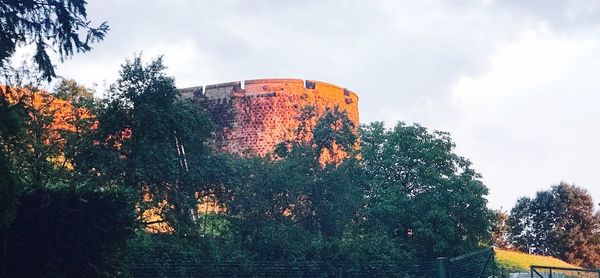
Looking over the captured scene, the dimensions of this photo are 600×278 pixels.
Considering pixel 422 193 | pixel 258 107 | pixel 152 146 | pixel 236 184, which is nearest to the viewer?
pixel 152 146

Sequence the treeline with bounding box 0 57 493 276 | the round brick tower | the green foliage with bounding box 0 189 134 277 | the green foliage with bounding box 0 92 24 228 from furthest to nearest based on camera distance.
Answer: the round brick tower
the treeline with bounding box 0 57 493 276
the green foliage with bounding box 0 189 134 277
the green foliage with bounding box 0 92 24 228

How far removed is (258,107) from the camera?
27969mm

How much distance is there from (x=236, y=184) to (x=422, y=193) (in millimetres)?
6525

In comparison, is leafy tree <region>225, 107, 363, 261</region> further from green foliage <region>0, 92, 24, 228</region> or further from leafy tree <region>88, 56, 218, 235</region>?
green foliage <region>0, 92, 24, 228</region>

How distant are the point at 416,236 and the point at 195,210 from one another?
712cm

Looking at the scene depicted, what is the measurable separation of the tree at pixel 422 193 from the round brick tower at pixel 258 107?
14.1ft

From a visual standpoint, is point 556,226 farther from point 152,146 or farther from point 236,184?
point 152,146

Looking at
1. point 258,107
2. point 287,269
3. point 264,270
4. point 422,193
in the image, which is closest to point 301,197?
point 422,193

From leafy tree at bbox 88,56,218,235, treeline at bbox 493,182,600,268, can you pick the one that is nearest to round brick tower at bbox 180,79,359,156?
leafy tree at bbox 88,56,218,235

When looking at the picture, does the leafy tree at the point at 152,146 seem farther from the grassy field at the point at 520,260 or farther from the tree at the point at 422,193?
the grassy field at the point at 520,260

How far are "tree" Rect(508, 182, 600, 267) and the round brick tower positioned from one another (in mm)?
21251

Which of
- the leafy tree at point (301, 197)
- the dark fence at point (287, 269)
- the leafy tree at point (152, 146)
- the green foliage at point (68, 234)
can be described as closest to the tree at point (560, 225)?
the leafy tree at point (301, 197)

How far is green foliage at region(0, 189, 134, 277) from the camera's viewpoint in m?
12.3

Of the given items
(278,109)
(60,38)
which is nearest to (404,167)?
(278,109)
